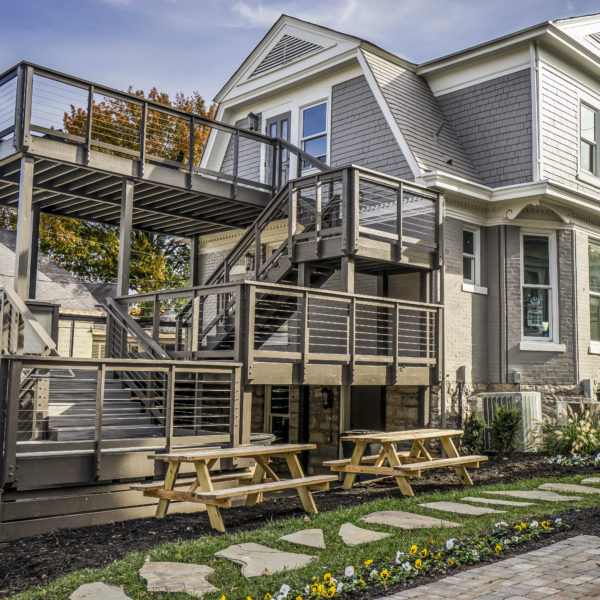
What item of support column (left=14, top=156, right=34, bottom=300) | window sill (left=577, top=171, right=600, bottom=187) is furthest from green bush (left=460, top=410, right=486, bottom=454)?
support column (left=14, top=156, right=34, bottom=300)

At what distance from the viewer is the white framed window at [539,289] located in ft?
46.0

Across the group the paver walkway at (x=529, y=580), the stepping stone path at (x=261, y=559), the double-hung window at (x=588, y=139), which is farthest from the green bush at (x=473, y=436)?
the stepping stone path at (x=261, y=559)

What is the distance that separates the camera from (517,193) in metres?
13.4

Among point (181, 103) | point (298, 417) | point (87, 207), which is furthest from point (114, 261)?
point (298, 417)

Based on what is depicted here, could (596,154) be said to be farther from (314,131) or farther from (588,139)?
(314,131)

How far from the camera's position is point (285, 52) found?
16.7m

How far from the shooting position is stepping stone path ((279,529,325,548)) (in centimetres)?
601

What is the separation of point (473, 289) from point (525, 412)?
98.1 inches

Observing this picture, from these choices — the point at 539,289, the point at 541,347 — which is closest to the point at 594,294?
the point at 539,289

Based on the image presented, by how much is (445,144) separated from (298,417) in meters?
6.22

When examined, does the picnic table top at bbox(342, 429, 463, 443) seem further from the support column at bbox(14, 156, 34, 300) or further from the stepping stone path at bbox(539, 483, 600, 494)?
the support column at bbox(14, 156, 34, 300)

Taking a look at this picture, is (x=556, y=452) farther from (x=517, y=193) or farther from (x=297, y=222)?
(x=297, y=222)

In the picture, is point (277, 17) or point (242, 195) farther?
point (277, 17)

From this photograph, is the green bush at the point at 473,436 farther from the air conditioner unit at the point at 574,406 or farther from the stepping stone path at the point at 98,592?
the stepping stone path at the point at 98,592
